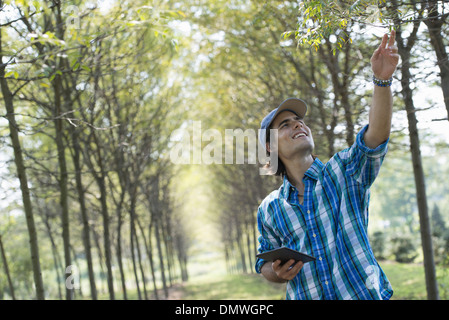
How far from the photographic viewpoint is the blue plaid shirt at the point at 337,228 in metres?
2.03

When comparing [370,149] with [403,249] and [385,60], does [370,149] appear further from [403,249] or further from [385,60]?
[403,249]

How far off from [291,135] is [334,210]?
539 millimetres

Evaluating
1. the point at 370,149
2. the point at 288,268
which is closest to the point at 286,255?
the point at 288,268

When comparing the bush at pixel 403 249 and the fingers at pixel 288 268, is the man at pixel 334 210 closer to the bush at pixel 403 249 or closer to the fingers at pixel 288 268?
the fingers at pixel 288 268

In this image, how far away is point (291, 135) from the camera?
2490mm

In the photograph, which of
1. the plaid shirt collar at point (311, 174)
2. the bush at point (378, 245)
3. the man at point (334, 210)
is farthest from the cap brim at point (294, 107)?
the bush at point (378, 245)

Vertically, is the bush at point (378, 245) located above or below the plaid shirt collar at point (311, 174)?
below

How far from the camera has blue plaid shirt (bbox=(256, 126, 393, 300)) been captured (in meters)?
2.03

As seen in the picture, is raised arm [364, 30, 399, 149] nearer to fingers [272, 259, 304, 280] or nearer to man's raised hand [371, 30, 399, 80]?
man's raised hand [371, 30, 399, 80]

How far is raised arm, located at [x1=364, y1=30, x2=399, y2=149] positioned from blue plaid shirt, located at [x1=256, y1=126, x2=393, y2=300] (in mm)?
83

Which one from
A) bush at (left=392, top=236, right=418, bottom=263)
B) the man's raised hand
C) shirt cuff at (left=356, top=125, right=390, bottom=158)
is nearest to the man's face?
shirt cuff at (left=356, top=125, right=390, bottom=158)
